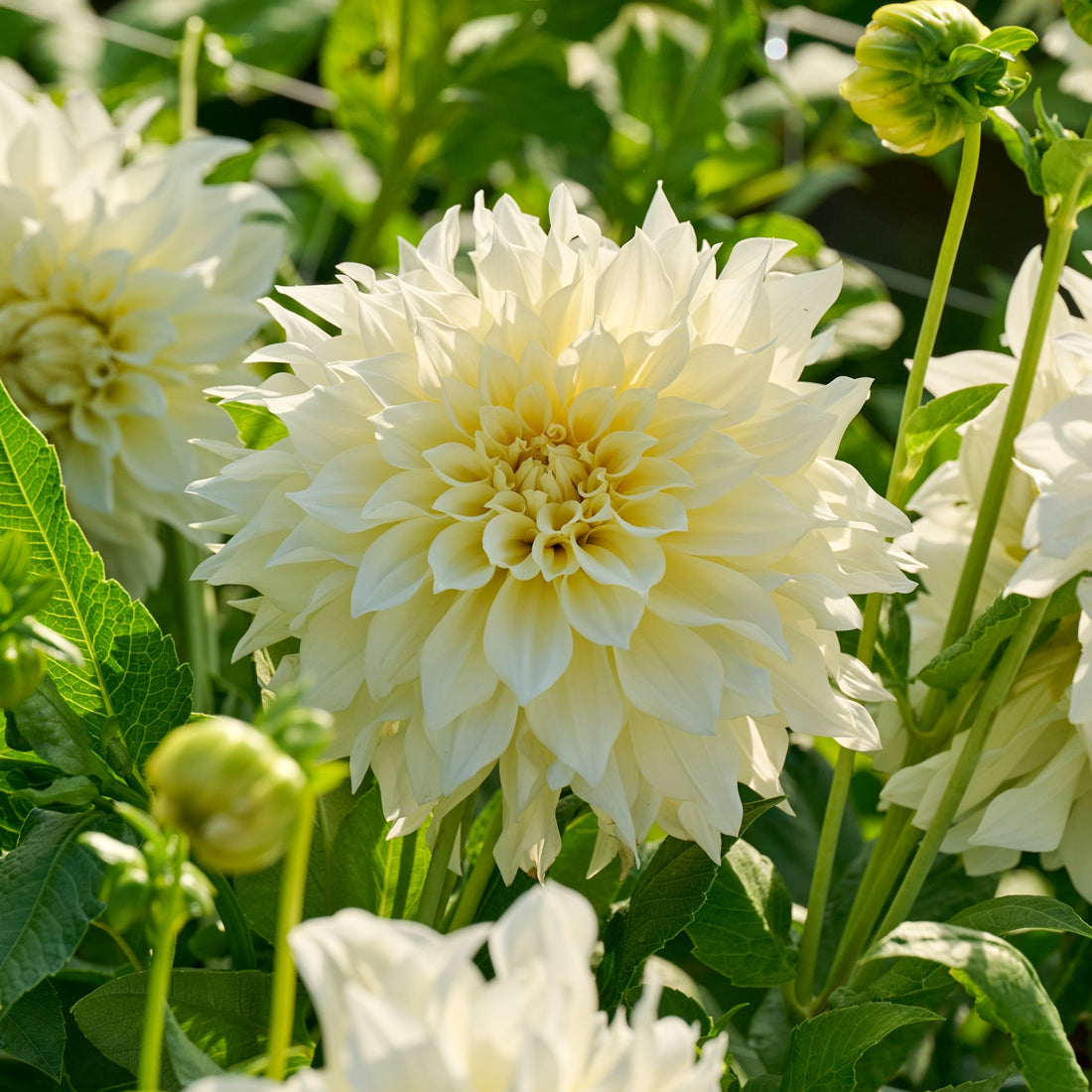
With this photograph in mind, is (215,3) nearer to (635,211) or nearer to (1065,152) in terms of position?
(635,211)

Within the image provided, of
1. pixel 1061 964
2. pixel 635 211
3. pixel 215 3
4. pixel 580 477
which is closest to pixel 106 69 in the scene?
pixel 215 3

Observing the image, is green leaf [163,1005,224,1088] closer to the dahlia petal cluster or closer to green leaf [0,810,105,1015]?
green leaf [0,810,105,1015]

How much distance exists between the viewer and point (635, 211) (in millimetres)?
687

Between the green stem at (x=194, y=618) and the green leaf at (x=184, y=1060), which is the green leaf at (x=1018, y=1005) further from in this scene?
the green stem at (x=194, y=618)

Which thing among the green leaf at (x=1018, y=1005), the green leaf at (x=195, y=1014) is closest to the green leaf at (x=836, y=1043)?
the green leaf at (x=1018, y=1005)

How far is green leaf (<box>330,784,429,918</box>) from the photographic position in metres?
0.35

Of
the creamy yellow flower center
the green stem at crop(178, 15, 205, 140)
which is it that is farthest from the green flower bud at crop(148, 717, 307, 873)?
the green stem at crop(178, 15, 205, 140)

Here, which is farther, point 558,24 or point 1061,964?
point 558,24

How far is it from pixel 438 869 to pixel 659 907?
0.06 metres

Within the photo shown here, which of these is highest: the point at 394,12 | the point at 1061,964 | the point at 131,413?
the point at 394,12

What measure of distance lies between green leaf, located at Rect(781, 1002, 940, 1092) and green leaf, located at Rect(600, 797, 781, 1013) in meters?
0.04

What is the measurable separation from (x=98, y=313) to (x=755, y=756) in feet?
0.99

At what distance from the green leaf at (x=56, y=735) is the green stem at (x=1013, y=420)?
0.24m

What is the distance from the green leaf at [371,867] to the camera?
0.35 metres
